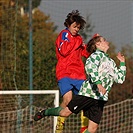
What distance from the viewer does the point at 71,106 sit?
738cm

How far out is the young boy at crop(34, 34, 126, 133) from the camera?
702 cm

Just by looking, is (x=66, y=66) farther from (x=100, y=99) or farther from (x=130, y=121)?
(x=130, y=121)

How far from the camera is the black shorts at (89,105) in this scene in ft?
23.8

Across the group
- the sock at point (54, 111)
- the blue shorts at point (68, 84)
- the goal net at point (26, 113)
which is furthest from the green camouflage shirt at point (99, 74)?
the goal net at point (26, 113)

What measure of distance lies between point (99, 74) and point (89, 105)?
48 centimetres

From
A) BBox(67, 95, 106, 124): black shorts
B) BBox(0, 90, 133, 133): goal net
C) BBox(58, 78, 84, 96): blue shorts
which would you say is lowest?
BBox(0, 90, 133, 133): goal net

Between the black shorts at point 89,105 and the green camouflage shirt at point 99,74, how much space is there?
0.20 ft

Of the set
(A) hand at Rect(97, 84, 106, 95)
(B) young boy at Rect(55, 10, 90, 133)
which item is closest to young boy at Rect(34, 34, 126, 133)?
(A) hand at Rect(97, 84, 106, 95)

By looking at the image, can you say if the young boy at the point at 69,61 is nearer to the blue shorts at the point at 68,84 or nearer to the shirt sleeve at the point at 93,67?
the blue shorts at the point at 68,84

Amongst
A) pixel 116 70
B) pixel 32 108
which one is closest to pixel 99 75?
pixel 116 70

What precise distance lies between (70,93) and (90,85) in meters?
0.54

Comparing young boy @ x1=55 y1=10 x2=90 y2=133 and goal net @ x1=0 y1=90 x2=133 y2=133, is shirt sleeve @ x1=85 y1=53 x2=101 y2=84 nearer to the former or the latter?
young boy @ x1=55 y1=10 x2=90 y2=133

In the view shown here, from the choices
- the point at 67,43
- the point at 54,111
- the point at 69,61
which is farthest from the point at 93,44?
the point at 54,111

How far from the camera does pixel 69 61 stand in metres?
7.77
